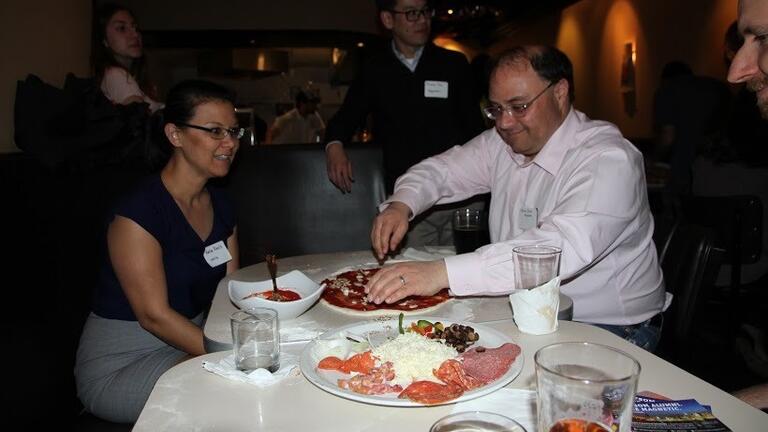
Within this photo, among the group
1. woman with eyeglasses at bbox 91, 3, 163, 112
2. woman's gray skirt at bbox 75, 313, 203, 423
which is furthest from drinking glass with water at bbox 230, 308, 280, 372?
woman with eyeglasses at bbox 91, 3, 163, 112

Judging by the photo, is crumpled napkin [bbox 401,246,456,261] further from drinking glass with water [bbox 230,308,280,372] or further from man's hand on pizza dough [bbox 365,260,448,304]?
drinking glass with water [bbox 230,308,280,372]

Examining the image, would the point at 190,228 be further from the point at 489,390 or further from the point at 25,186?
the point at 489,390

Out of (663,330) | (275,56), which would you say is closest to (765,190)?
(663,330)

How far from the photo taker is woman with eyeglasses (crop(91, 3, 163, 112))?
10.3 feet

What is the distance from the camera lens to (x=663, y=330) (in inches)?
78.5

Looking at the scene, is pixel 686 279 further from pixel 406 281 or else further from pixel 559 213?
pixel 406 281

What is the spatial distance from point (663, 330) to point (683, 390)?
105 centimetres

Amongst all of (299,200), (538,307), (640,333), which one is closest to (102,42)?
(299,200)

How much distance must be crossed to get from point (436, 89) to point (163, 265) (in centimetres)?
180

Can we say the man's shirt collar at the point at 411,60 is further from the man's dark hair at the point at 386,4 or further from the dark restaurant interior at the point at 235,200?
the dark restaurant interior at the point at 235,200

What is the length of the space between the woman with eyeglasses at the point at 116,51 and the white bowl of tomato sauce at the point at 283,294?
1826 millimetres

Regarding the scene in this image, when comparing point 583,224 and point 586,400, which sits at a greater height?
point 583,224

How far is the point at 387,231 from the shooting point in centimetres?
206

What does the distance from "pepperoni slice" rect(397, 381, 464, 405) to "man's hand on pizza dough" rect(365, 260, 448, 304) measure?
0.48 meters
